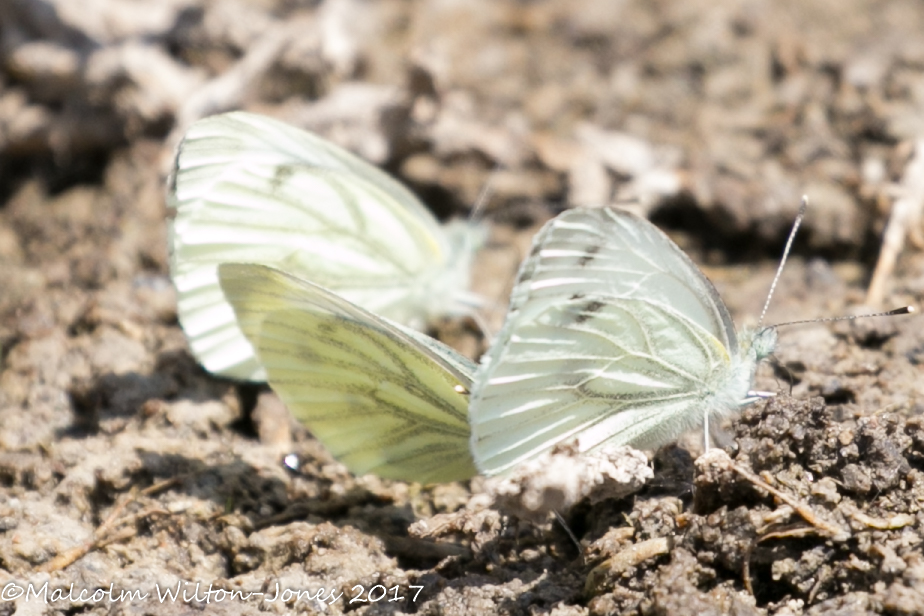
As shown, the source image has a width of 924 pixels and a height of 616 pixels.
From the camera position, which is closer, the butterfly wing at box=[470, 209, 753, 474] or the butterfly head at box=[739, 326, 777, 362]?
the butterfly wing at box=[470, 209, 753, 474]

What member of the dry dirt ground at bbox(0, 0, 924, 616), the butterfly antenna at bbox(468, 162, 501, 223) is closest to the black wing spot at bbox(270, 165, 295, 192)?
the dry dirt ground at bbox(0, 0, 924, 616)

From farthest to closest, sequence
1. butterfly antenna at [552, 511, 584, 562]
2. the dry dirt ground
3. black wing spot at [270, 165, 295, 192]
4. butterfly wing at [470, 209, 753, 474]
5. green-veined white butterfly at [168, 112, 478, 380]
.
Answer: black wing spot at [270, 165, 295, 192], green-veined white butterfly at [168, 112, 478, 380], butterfly antenna at [552, 511, 584, 562], butterfly wing at [470, 209, 753, 474], the dry dirt ground

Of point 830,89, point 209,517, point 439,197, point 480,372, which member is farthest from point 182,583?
point 830,89

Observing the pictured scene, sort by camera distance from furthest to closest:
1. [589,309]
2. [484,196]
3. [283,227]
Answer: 1. [484,196]
2. [283,227]
3. [589,309]

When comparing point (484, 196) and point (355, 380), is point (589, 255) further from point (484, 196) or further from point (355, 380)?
point (484, 196)

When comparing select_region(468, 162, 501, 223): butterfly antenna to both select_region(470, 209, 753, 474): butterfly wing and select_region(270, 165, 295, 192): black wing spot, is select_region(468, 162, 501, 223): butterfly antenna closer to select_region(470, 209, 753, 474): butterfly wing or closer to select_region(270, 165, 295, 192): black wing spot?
select_region(270, 165, 295, 192): black wing spot

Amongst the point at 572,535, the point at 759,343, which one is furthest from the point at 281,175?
the point at 759,343

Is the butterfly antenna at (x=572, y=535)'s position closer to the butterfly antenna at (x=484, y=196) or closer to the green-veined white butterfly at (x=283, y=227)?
the green-veined white butterfly at (x=283, y=227)
